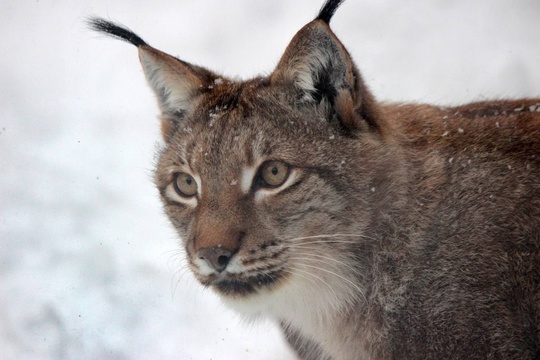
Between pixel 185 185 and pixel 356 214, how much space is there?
1.08 meters

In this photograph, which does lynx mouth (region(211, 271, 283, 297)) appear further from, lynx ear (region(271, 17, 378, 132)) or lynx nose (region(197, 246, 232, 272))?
lynx ear (region(271, 17, 378, 132))

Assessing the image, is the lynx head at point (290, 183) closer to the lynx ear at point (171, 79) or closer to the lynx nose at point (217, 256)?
the lynx nose at point (217, 256)

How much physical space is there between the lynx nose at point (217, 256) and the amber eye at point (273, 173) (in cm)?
51

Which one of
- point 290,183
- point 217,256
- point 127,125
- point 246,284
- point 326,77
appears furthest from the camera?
point 127,125

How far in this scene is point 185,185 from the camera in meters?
4.43

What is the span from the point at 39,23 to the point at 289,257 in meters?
4.81

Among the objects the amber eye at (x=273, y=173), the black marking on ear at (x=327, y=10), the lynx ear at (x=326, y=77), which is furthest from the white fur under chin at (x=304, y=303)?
the black marking on ear at (x=327, y=10)

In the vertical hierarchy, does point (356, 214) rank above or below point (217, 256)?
above

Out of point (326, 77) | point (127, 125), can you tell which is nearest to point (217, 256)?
point (326, 77)

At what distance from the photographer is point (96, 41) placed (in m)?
7.58

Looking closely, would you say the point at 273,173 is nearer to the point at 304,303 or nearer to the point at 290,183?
the point at 290,183

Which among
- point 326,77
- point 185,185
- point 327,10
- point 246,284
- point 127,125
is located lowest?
point 246,284

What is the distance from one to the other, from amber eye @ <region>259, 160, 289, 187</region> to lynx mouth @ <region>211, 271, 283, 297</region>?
515 millimetres

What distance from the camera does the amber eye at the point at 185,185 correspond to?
4.37m
